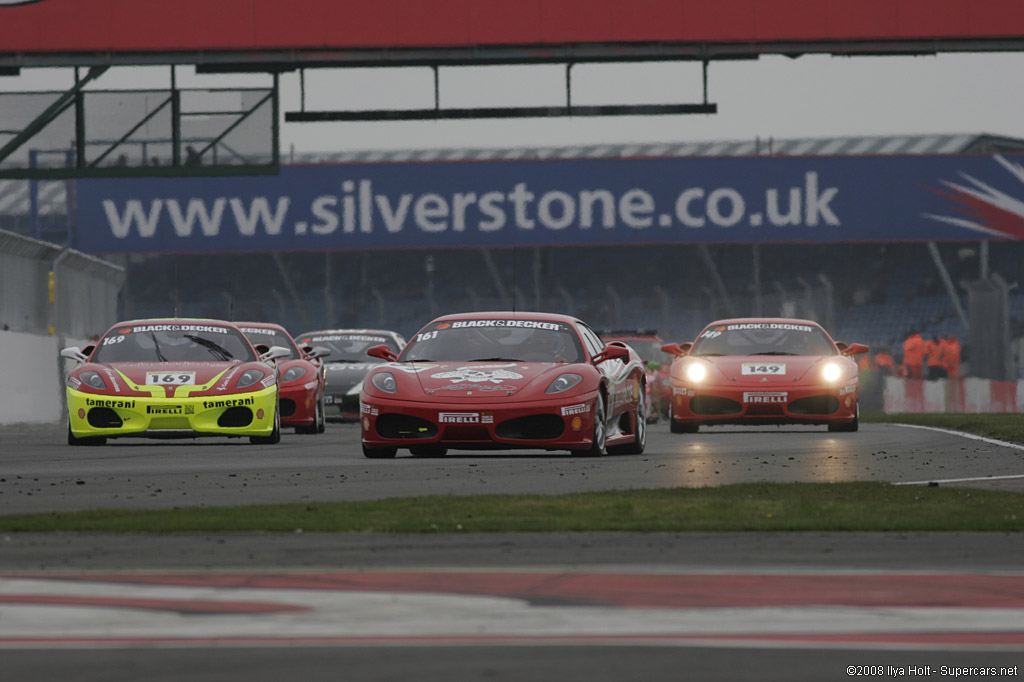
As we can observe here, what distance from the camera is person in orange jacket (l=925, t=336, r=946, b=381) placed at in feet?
166

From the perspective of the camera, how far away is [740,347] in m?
22.3

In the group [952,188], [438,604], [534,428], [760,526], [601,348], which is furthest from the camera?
[952,188]

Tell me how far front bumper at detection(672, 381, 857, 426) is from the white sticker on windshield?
175mm

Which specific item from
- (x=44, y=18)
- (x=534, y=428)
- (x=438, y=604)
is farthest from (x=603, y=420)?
(x=44, y=18)

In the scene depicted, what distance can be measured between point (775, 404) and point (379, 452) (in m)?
5.79

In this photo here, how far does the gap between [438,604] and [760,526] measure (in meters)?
3.20

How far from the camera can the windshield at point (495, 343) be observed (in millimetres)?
16609

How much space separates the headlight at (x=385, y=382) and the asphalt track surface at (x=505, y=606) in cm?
460

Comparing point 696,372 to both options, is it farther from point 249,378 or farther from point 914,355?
point 914,355

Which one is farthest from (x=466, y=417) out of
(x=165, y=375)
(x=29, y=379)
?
(x=29, y=379)

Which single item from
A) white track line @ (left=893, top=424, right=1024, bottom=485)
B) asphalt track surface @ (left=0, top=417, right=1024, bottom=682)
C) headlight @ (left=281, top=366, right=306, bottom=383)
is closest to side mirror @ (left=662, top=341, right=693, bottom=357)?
white track line @ (left=893, top=424, right=1024, bottom=485)

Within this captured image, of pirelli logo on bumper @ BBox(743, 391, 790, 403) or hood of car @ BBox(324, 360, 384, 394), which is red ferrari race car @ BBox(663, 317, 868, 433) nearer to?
pirelli logo on bumper @ BBox(743, 391, 790, 403)

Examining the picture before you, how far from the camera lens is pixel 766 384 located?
821 inches

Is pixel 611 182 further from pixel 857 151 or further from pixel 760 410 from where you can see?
pixel 760 410
